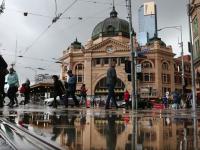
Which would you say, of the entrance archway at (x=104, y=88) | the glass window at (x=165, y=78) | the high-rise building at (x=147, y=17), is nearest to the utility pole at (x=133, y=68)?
the high-rise building at (x=147, y=17)

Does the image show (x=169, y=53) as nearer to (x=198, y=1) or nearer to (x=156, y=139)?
(x=198, y=1)

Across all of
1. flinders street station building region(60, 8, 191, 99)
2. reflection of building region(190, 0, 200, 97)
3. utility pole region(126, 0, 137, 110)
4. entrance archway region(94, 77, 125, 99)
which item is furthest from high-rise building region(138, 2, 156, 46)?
utility pole region(126, 0, 137, 110)

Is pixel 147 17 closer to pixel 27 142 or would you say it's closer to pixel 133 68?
pixel 133 68

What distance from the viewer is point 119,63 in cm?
9244

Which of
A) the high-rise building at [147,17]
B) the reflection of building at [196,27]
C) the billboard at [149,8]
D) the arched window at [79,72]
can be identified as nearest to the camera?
the reflection of building at [196,27]

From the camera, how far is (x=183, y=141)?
12.0ft

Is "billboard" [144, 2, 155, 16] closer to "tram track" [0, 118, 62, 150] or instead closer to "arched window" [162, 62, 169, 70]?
"arched window" [162, 62, 169, 70]

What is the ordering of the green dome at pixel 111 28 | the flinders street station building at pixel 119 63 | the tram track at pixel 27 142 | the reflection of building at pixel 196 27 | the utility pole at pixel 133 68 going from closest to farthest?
1. the tram track at pixel 27 142
2. the utility pole at pixel 133 68
3. the reflection of building at pixel 196 27
4. the flinders street station building at pixel 119 63
5. the green dome at pixel 111 28

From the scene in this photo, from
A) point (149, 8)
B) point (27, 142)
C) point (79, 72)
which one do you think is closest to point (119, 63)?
point (79, 72)

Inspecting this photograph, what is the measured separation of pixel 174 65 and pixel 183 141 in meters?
93.6

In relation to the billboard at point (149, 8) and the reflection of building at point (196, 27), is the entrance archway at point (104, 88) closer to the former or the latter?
the billboard at point (149, 8)

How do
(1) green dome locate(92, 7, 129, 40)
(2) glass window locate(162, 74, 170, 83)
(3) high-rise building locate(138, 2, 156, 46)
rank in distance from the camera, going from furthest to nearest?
(1) green dome locate(92, 7, 129, 40) < (2) glass window locate(162, 74, 170, 83) < (3) high-rise building locate(138, 2, 156, 46)

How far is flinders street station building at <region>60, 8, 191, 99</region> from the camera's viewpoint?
8944 cm

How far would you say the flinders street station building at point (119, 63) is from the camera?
293 ft
